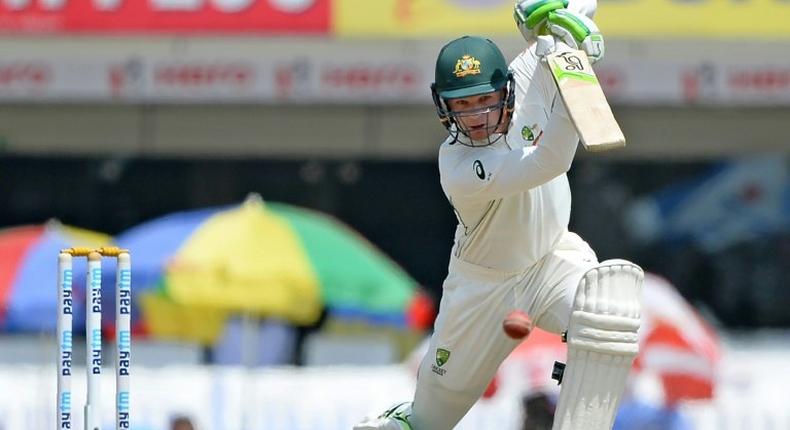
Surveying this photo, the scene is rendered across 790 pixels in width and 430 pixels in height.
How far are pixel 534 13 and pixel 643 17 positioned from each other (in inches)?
266

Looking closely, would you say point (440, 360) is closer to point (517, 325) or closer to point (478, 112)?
point (517, 325)

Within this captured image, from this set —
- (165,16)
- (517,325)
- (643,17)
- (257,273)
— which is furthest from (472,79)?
(165,16)

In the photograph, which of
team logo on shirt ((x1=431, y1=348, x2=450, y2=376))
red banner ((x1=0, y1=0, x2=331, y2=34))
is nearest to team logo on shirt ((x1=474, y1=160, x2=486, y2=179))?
team logo on shirt ((x1=431, y1=348, x2=450, y2=376))

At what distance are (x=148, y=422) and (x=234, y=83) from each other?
5.00 metres

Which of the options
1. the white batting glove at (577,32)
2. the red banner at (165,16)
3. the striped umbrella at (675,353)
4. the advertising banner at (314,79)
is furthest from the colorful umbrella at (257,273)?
the white batting glove at (577,32)

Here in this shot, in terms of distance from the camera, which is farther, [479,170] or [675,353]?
[675,353]

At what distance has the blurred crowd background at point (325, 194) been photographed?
25.8ft

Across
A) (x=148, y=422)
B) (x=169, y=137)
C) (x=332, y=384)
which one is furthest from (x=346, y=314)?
(x=169, y=137)

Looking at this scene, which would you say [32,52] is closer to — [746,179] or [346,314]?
[346,314]

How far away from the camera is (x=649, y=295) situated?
815 cm

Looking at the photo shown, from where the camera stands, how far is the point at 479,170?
4297 millimetres

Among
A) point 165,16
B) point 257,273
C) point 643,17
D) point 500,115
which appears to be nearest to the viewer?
point 500,115

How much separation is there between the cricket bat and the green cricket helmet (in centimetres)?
25

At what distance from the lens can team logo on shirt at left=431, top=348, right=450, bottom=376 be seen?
15.1 ft
